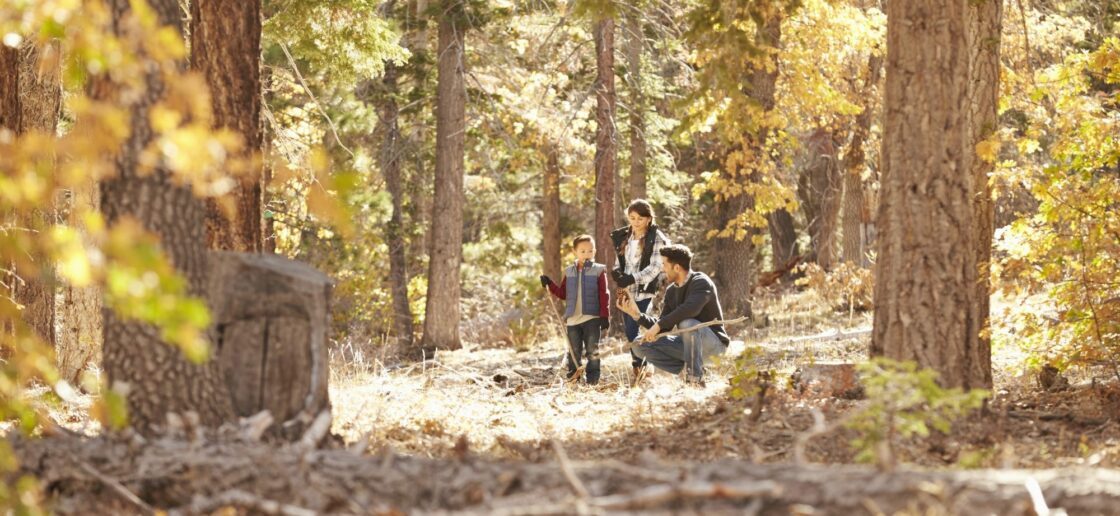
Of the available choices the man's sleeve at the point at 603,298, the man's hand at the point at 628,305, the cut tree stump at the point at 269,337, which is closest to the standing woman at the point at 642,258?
the man's hand at the point at 628,305

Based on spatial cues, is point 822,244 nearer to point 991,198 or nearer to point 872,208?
point 872,208

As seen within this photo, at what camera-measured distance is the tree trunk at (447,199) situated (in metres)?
17.9

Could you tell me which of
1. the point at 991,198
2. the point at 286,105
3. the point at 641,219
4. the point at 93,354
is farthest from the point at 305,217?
the point at 991,198

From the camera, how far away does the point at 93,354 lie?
12008 mm

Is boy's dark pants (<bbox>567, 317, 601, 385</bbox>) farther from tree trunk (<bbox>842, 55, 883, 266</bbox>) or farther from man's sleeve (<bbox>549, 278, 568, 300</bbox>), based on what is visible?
tree trunk (<bbox>842, 55, 883, 266</bbox>)

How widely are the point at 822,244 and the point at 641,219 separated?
14512mm

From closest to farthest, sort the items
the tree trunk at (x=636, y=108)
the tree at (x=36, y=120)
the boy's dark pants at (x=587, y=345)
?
1. the boy's dark pants at (x=587, y=345)
2. the tree at (x=36, y=120)
3. the tree trunk at (x=636, y=108)

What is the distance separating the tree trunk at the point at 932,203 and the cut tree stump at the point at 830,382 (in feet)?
3.91

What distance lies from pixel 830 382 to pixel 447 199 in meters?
10.5

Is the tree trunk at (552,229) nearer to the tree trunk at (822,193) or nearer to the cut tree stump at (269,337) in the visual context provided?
the tree trunk at (822,193)

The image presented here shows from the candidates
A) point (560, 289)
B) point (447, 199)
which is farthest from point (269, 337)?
point (447, 199)

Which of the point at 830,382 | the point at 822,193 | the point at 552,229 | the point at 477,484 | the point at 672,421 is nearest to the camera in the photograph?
the point at 477,484

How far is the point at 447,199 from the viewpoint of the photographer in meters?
18.0

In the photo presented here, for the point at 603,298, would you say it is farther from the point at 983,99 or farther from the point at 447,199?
the point at 447,199
